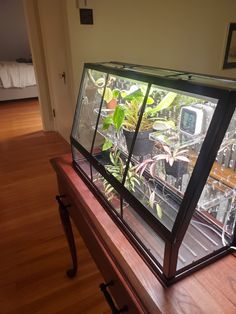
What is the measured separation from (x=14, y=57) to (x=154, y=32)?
5731 millimetres

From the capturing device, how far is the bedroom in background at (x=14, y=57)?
511cm

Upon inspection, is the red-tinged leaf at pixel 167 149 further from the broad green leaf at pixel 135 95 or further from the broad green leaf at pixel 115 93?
the broad green leaf at pixel 115 93

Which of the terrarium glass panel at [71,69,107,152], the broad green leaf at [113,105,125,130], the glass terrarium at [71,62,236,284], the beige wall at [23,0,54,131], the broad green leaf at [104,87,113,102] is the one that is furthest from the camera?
the beige wall at [23,0,54,131]

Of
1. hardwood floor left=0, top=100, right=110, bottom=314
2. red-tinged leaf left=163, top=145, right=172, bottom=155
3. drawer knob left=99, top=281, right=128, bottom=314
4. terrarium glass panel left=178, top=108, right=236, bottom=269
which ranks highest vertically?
red-tinged leaf left=163, top=145, right=172, bottom=155

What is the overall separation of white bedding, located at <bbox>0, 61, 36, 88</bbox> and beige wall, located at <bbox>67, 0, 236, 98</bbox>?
329cm

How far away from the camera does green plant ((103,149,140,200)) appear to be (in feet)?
2.66

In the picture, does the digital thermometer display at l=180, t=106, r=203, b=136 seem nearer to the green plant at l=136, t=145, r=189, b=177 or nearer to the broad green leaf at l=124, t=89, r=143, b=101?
the green plant at l=136, t=145, r=189, b=177

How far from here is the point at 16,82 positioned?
515 centimetres

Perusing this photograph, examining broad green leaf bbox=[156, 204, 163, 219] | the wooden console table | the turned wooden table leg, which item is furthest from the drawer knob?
the turned wooden table leg

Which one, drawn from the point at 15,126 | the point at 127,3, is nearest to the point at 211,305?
the point at 127,3

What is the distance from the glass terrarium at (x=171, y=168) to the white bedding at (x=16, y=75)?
4.74m

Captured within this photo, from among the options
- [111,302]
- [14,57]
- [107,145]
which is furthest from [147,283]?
[14,57]

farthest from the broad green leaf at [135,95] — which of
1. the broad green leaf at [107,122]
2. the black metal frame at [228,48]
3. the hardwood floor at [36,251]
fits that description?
the black metal frame at [228,48]

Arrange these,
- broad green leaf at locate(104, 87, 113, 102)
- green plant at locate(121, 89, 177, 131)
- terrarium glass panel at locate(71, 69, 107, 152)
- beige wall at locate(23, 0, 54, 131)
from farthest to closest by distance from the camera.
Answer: beige wall at locate(23, 0, 54, 131) → terrarium glass panel at locate(71, 69, 107, 152) → broad green leaf at locate(104, 87, 113, 102) → green plant at locate(121, 89, 177, 131)
